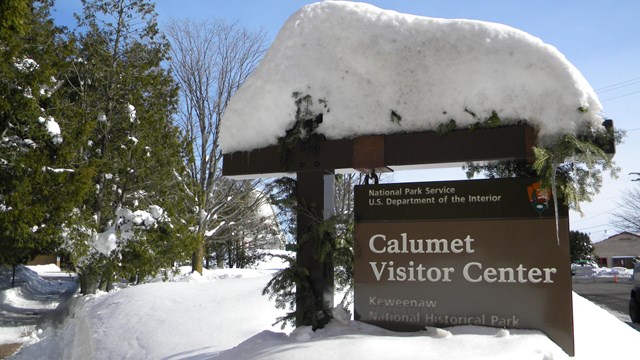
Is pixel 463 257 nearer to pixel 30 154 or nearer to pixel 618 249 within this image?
pixel 30 154

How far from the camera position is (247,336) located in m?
5.88

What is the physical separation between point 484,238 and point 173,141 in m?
13.0

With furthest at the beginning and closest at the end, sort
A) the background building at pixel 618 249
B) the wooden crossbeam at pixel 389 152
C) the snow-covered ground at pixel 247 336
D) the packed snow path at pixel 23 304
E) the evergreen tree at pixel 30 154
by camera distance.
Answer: the background building at pixel 618 249 < the packed snow path at pixel 23 304 < the evergreen tree at pixel 30 154 < the wooden crossbeam at pixel 389 152 < the snow-covered ground at pixel 247 336

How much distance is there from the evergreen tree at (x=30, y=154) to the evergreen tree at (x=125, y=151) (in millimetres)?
1167

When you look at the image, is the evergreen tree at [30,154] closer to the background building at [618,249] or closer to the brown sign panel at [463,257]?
the brown sign panel at [463,257]

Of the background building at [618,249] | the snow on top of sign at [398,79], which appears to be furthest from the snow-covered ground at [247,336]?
the background building at [618,249]

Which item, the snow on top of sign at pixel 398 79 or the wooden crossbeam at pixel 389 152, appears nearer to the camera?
the snow on top of sign at pixel 398 79

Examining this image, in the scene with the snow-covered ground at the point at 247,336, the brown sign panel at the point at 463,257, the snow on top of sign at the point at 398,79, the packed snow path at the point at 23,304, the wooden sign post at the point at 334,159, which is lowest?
the packed snow path at the point at 23,304

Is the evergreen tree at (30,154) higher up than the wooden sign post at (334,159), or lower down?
higher up

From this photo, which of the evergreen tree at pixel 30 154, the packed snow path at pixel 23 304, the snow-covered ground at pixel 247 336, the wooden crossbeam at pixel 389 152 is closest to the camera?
the snow-covered ground at pixel 247 336

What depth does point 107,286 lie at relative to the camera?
15.8m

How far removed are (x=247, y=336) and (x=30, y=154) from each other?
8.95 m

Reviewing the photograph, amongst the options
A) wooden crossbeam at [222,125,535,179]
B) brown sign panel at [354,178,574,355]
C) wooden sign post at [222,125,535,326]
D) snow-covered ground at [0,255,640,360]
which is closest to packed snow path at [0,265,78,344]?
snow-covered ground at [0,255,640,360]

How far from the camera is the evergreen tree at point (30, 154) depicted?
38.4 feet
